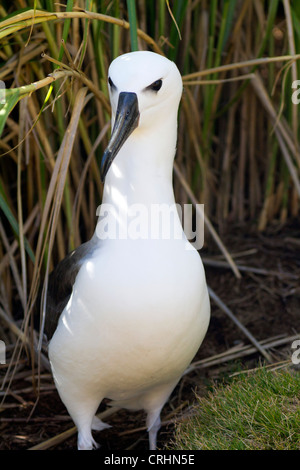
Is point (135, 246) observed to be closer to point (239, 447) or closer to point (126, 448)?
point (239, 447)

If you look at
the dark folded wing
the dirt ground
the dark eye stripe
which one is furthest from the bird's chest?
the dirt ground

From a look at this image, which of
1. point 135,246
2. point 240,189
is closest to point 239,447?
point 135,246

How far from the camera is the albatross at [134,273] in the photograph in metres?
2.43

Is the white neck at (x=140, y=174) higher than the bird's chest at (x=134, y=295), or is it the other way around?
the white neck at (x=140, y=174)

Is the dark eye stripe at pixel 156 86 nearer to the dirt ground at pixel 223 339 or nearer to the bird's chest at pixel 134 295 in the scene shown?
the bird's chest at pixel 134 295

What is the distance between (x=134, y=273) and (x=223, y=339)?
4.30 ft

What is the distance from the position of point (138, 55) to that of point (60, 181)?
1.71 feet

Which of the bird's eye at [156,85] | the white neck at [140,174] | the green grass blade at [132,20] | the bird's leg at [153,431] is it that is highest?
the green grass blade at [132,20]

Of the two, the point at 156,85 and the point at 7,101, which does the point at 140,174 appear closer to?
the point at 156,85

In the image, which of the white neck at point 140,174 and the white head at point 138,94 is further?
the white neck at point 140,174

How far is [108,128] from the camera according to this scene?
324 centimetres

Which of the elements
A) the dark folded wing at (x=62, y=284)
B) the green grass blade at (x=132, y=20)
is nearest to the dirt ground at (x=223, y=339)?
the dark folded wing at (x=62, y=284)

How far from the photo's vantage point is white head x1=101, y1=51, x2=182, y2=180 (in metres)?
2.35

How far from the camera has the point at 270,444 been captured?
92.3 inches
